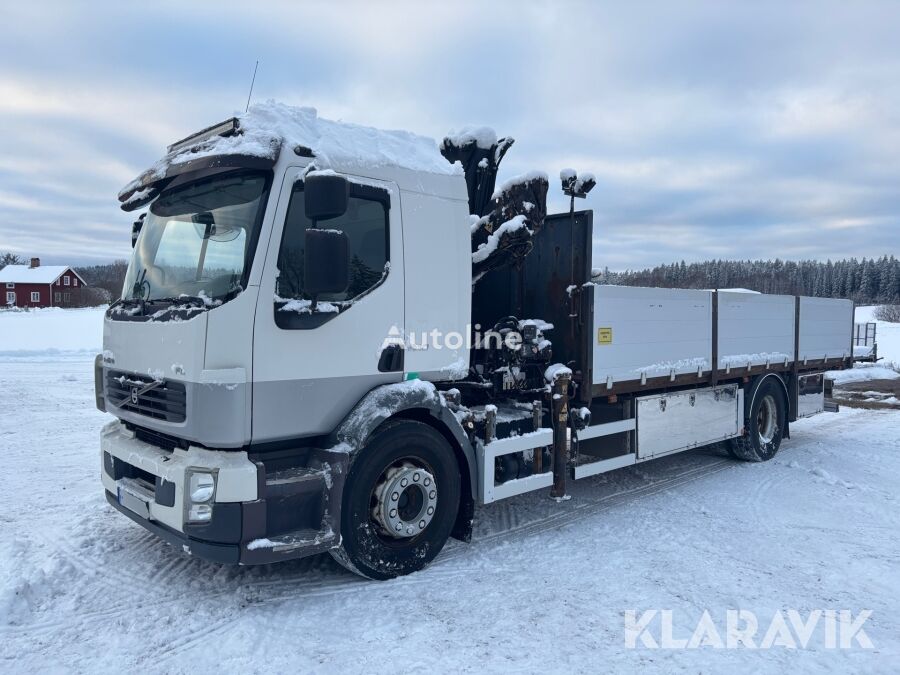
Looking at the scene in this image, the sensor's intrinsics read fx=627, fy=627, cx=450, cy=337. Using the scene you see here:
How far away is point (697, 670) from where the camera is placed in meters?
3.35

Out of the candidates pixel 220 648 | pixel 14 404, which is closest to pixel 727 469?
pixel 220 648

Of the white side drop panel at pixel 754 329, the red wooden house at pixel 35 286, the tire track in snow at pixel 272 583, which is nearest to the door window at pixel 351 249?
the tire track in snow at pixel 272 583

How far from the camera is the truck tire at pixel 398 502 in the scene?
416 cm

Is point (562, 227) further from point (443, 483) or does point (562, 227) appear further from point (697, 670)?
point (697, 670)

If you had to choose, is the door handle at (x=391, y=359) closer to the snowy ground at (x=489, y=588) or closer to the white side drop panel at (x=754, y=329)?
the snowy ground at (x=489, y=588)

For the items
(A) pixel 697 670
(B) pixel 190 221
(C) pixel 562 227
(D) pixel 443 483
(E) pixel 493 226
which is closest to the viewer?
(A) pixel 697 670

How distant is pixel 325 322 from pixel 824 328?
28.5 ft

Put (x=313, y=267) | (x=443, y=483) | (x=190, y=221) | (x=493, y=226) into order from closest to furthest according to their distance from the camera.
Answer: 1. (x=313, y=267)
2. (x=190, y=221)
3. (x=443, y=483)
4. (x=493, y=226)

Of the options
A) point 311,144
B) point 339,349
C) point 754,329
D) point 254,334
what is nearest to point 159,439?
point 254,334

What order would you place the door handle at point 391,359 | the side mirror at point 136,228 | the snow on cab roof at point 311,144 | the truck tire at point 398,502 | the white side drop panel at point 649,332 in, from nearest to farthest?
the snow on cab roof at point 311,144 → the truck tire at point 398,502 → the door handle at point 391,359 → the side mirror at point 136,228 → the white side drop panel at point 649,332

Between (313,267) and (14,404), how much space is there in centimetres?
976

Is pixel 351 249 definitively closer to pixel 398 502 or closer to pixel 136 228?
pixel 398 502

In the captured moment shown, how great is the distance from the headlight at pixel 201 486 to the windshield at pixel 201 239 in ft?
3.45

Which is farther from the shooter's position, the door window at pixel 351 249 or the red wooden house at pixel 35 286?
the red wooden house at pixel 35 286
